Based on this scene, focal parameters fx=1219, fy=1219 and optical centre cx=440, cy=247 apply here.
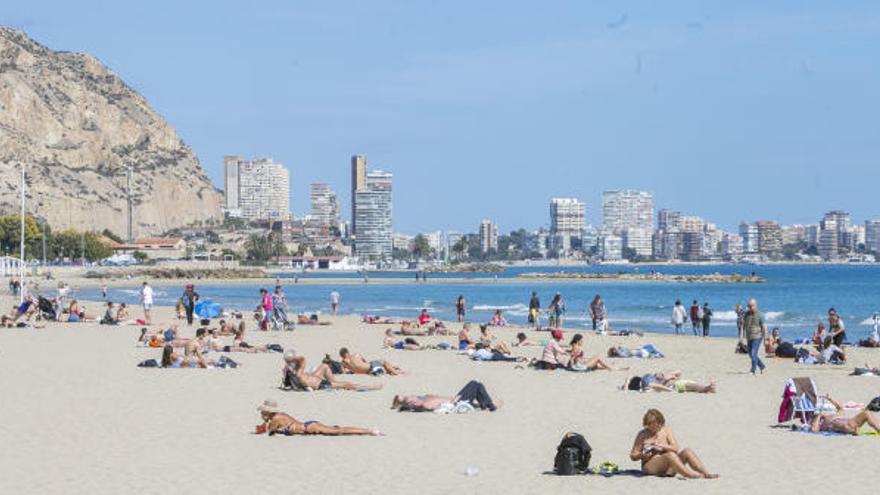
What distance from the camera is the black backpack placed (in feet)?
39.2

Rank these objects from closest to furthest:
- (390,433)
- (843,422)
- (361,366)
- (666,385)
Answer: (843,422) < (390,433) < (666,385) < (361,366)

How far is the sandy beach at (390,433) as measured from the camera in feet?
38.0

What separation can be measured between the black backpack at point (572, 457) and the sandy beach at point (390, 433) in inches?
6.2

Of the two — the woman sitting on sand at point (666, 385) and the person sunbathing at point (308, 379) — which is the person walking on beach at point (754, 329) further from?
the person sunbathing at point (308, 379)

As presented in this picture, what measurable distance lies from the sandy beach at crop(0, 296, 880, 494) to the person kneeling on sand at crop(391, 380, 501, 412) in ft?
0.87

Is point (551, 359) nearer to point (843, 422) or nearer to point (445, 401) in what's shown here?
point (445, 401)

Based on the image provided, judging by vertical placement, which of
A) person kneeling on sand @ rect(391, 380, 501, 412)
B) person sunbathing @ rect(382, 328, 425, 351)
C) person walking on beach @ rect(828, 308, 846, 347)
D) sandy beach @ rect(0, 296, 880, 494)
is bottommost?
person sunbathing @ rect(382, 328, 425, 351)

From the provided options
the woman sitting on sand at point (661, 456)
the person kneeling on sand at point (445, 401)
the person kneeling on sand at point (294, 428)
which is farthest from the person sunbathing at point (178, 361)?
the woman sitting on sand at point (661, 456)

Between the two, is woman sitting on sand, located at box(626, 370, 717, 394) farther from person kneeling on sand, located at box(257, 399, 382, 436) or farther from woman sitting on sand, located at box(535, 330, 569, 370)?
person kneeling on sand, located at box(257, 399, 382, 436)

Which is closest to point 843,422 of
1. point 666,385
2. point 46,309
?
point 666,385

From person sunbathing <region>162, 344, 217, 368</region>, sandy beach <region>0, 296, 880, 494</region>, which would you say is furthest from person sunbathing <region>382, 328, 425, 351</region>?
person sunbathing <region>162, 344, 217, 368</region>

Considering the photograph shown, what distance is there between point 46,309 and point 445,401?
89.6 ft

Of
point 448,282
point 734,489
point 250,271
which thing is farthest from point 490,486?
point 250,271

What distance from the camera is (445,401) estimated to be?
1692 centimetres
